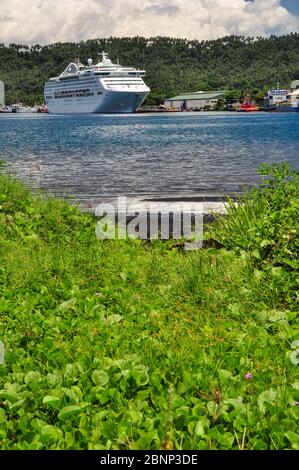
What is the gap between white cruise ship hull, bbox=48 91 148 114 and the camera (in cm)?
12300

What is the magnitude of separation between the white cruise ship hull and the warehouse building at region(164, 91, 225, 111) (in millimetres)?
48051

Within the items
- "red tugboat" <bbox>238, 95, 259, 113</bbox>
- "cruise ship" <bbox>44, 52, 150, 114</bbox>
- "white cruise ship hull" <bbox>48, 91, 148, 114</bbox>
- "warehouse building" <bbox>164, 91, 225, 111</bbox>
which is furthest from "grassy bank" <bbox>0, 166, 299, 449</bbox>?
"warehouse building" <bbox>164, 91, 225, 111</bbox>

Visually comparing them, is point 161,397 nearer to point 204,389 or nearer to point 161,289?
point 204,389

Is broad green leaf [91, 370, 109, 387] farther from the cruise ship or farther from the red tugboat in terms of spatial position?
the red tugboat

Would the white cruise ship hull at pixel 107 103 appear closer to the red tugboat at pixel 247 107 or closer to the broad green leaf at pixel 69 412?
the red tugboat at pixel 247 107

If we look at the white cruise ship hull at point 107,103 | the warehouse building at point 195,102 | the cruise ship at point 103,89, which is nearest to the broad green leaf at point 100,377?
the cruise ship at point 103,89

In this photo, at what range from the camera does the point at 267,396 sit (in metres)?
3.87

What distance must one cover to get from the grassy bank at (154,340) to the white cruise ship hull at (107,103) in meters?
117

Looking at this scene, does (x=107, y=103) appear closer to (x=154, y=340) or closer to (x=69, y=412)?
(x=154, y=340)

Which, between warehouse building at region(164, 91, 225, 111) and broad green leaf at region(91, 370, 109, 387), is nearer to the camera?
broad green leaf at region(91, 370, 109, 387)

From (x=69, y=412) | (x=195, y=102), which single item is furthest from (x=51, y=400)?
(x=195, y=102)

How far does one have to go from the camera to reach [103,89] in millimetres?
120625

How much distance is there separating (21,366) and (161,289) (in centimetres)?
217

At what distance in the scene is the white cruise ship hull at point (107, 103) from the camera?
12300 cm
